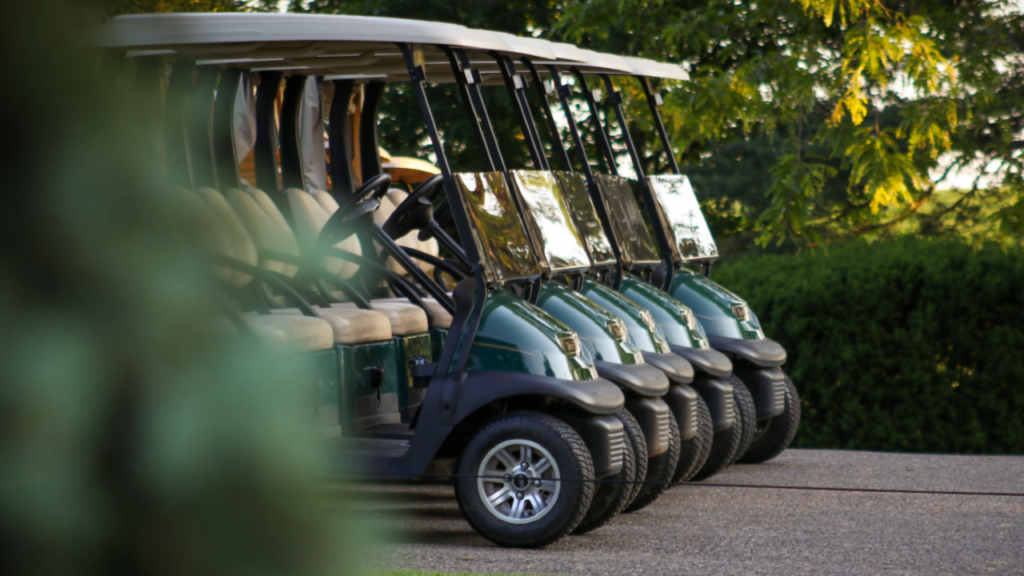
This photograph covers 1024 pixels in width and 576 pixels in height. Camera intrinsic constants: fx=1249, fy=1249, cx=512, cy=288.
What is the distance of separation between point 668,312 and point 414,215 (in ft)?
4.80

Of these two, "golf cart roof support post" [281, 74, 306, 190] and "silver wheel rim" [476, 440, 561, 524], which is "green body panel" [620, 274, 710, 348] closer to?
"silver wheel rim" [476, 440, 561, 524]

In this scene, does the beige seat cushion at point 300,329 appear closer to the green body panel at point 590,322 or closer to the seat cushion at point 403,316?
the seat cushion at point 403,316

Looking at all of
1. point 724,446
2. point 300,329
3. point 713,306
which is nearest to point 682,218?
point 713,306

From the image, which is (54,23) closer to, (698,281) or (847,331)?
(698,281)

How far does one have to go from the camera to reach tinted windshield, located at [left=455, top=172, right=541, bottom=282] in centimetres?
510

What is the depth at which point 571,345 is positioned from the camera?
493 centimetres

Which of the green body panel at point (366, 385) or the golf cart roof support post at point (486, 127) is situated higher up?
the golf cart roof support post at point (486, 127)

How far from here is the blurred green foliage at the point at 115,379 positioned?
0.68 meters

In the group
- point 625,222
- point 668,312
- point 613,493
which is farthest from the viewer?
point 625,222

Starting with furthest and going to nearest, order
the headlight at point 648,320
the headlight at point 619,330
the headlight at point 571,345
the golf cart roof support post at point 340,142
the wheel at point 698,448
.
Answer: the golf cart roof support post at point 340,142 → the wheel at point 698,448 → the headlight at point 648,320 → the headlight at point 619,330 → the headlight at point 571,345

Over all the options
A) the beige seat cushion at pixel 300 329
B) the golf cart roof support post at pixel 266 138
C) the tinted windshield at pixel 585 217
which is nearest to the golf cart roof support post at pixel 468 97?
the tinted windshield at pixel 585 217

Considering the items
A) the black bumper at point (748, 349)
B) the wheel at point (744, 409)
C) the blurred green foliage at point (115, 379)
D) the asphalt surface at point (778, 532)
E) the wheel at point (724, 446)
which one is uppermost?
the blurred green foliage at point (115, 379)

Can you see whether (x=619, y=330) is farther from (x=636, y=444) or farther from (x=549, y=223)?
(x=549, y=223)

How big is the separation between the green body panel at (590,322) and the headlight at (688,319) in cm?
105
